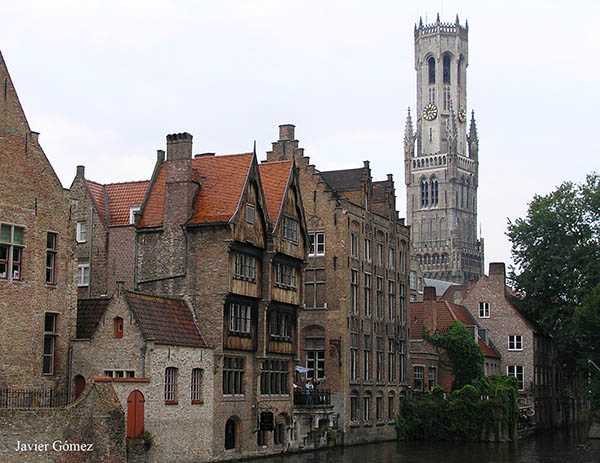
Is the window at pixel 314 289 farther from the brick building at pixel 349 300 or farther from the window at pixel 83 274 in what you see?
the window at pixel 83 274

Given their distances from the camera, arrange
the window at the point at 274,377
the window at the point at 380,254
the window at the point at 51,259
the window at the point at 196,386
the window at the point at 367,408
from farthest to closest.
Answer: the window at the point at 380,254 → the window at the point at 367,408 → the window at the point at 274,377 → the window at the point at 196,386 → the window at the point at 51,259

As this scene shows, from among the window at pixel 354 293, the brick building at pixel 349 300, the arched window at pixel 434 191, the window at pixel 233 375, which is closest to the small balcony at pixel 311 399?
the brick building at pixel 349 300

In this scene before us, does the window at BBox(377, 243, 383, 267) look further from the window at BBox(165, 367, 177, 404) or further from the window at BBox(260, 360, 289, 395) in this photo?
the window at BBox(165, 367, 177, 404)

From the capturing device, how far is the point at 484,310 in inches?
3169

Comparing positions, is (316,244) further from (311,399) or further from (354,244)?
(311,399)

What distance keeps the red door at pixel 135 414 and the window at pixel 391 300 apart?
1138 inches

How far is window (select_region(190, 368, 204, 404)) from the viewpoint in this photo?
4528 cm

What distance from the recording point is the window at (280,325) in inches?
2048

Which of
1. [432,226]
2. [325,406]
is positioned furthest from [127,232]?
[432,226]

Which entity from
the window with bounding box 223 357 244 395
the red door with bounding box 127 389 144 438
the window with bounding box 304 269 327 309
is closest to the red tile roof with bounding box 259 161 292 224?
the window with bounding box 223 357 244 395

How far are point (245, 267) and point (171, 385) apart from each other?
25.0 feet

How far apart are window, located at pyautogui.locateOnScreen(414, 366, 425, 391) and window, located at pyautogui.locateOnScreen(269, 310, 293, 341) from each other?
18464mm

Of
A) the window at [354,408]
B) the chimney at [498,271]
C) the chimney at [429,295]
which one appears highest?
the chimney at [498,271]

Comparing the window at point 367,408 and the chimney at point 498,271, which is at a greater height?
the chimney at point 498,271
